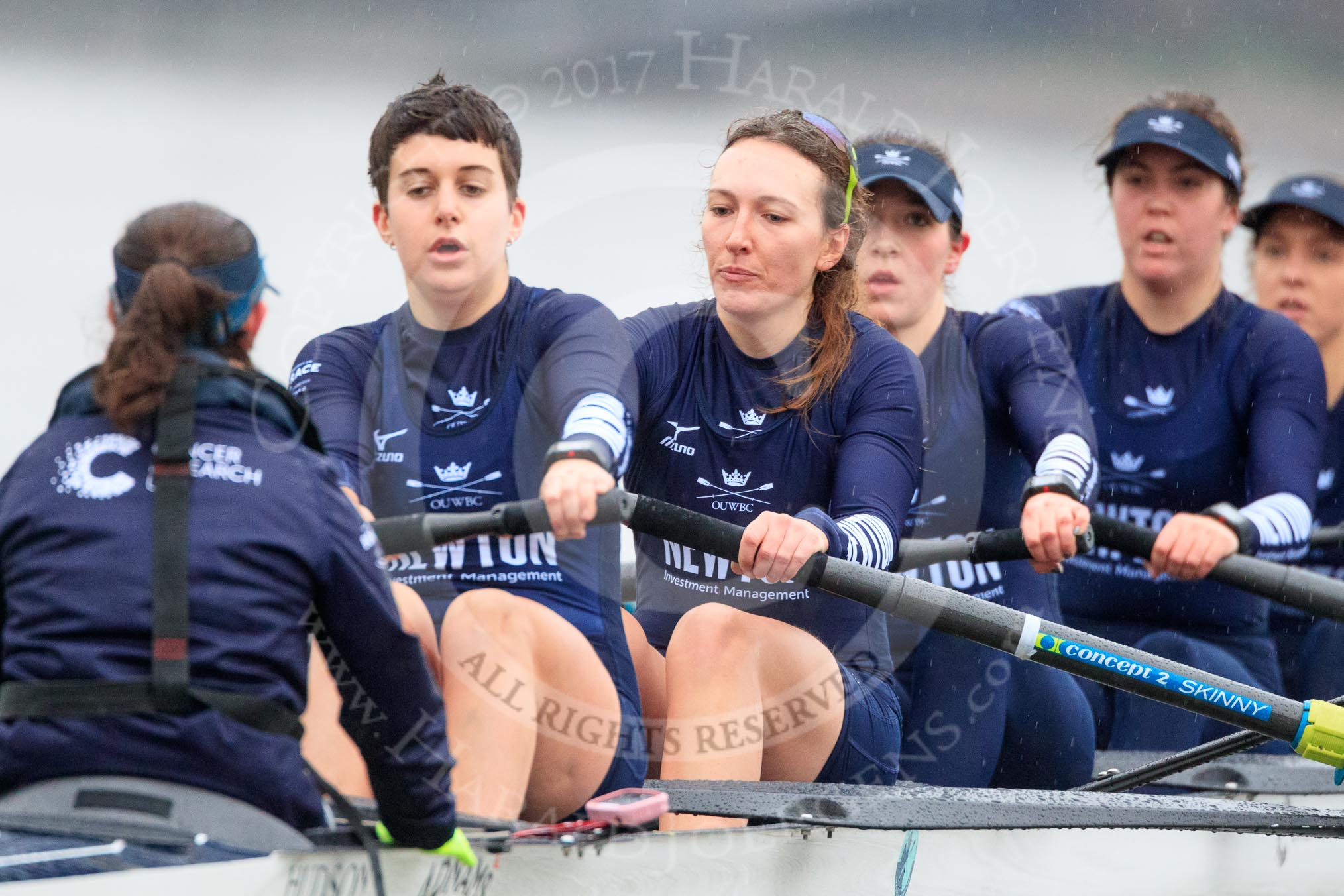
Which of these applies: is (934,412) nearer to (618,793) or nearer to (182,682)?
(618,793)

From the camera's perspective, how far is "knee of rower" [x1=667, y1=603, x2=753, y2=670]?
5.95 ft

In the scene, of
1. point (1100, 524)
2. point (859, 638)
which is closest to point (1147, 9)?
point (1100, 524)

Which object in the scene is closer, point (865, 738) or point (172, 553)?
point (172, 553)

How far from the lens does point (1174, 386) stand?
111 inches

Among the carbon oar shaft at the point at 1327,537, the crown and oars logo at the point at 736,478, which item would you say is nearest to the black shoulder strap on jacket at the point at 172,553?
the crown and oars logo at the point at 736,478

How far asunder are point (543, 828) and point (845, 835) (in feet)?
1.27

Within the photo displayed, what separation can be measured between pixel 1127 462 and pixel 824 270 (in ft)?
3.32

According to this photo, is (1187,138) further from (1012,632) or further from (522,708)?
(522,708)

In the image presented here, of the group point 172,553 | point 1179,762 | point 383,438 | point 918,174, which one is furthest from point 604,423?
point 1179,762

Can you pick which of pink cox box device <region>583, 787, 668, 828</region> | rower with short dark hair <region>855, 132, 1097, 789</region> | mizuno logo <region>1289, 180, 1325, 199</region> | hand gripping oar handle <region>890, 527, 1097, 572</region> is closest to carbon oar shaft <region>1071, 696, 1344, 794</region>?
rower with short dark hair <region>855, 132, 1097, 789</region>

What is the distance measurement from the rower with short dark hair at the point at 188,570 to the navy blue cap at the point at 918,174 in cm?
139

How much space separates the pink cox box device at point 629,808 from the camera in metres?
1.53

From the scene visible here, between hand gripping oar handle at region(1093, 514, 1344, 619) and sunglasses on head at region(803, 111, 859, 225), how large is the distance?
73 centimetres

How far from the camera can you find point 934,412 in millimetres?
2479
